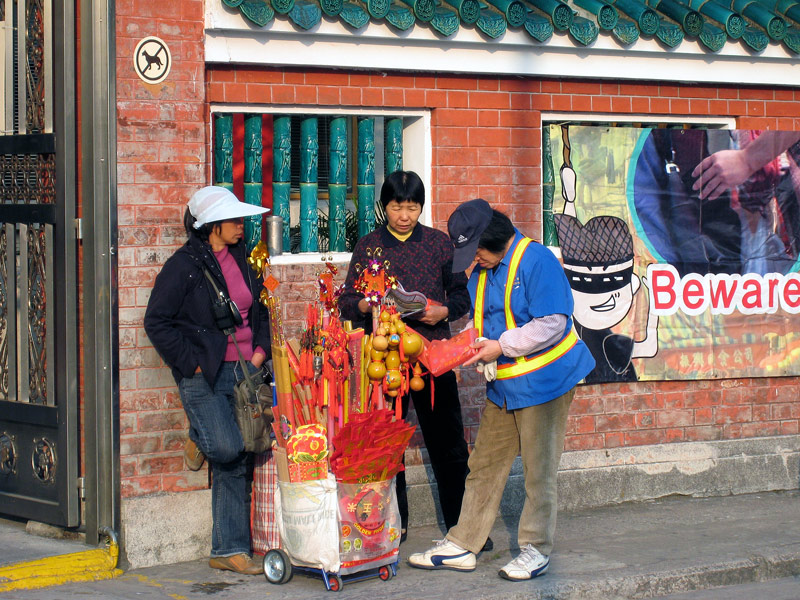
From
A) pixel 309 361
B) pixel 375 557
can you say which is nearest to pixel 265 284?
pixel 309 361

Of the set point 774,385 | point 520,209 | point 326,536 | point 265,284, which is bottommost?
point 326,536

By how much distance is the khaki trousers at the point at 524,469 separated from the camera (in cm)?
595

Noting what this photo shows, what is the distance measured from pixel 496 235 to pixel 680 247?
8.30 ft

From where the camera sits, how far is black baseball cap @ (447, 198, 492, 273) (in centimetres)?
579

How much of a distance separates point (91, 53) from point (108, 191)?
0.74 meters

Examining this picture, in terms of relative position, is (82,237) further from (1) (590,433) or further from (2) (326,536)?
(1) (590,433)

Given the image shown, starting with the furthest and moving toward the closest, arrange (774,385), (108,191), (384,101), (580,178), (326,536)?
(774,385) → (580,178) → (384,101) → (108,191) → (326,536)

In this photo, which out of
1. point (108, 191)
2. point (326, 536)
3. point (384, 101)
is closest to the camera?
point (326, 536)

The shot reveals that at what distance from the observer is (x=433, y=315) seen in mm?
6211

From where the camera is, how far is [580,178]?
7.71 m

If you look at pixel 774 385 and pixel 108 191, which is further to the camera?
pixel 774 385

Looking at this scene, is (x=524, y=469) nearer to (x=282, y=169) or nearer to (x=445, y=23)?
(x=282, y=169)

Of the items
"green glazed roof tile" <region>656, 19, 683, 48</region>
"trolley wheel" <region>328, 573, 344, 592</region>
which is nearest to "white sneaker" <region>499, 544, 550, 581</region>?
"trolley wheel" <region>328, 573, 344, 592</region>

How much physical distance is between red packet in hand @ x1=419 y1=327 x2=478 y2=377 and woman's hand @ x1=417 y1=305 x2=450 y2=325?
0.39 metres
